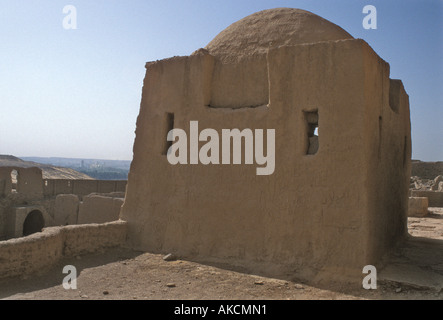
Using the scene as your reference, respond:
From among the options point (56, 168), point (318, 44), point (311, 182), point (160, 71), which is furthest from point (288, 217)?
point (56, 168)

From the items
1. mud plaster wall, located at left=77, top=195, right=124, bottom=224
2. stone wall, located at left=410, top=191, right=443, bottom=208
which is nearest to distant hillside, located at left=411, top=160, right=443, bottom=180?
stone wall, located at left=410, top=191, right=443, bottom=208

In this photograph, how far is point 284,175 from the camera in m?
6.32

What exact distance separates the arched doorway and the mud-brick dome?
11851 mm

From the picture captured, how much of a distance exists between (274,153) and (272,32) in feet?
8.48

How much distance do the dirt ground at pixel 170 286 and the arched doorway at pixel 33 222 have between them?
10571 millimetres

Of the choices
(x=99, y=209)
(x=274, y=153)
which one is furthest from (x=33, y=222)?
(x=274, y=153)

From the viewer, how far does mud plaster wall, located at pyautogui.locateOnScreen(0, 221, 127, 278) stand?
5.57 meters

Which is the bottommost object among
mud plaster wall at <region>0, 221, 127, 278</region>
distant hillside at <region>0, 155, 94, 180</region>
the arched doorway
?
the arched doorway

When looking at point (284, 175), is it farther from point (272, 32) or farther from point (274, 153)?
point (272, 32)

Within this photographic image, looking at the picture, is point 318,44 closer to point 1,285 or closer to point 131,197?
point 131,197

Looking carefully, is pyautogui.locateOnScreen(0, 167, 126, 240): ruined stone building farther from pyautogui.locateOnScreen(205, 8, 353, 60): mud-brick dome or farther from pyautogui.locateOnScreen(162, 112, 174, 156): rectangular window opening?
pyautogui.locateOnScreen(205, 8, 353, 60): mud-brick dome

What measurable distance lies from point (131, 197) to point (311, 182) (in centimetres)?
386

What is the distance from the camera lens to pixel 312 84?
6.21m

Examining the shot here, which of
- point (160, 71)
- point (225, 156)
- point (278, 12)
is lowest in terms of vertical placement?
point (225, 156)
